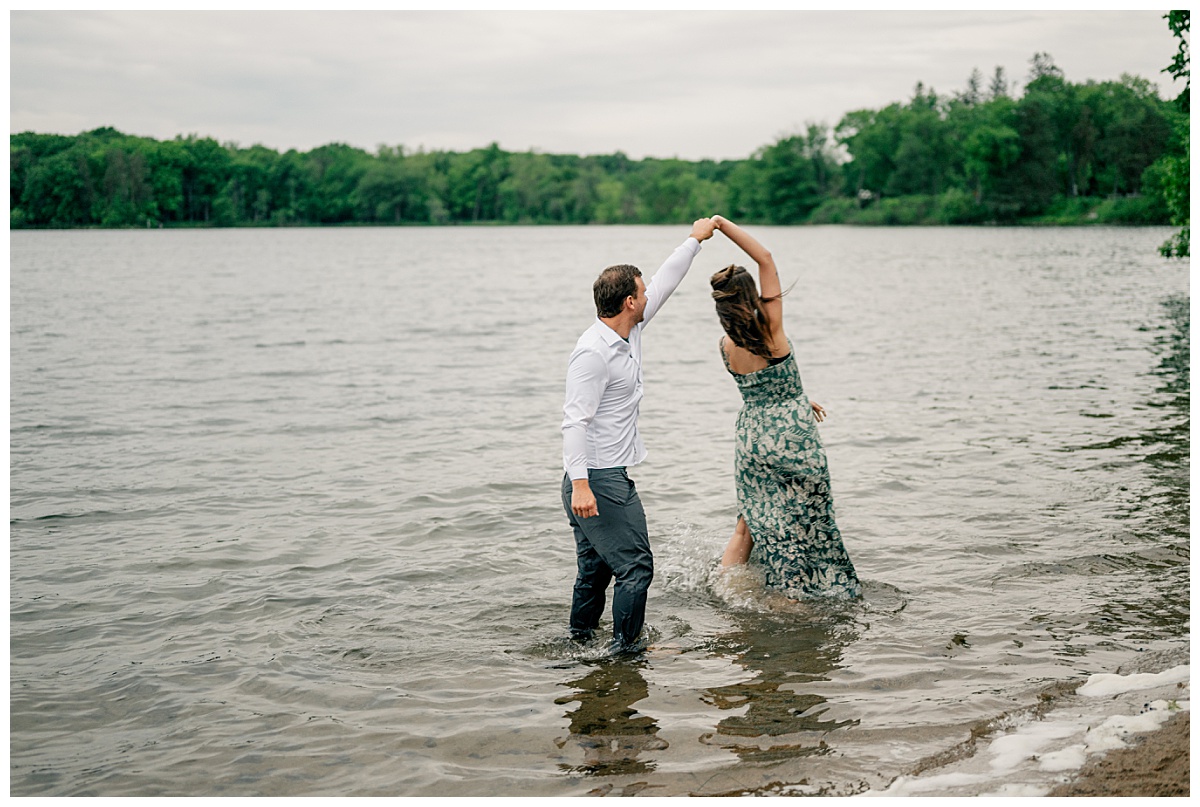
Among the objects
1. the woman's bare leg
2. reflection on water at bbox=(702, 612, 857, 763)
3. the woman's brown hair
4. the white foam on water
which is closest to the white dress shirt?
the woman's brown hair

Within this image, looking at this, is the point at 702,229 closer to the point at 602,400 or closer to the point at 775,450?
the point at 602,400

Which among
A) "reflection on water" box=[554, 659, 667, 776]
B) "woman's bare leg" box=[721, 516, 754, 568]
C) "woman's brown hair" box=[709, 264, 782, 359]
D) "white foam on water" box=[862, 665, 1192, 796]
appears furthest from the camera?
"woman's bare leg" box=[721, 516, 754, 568]

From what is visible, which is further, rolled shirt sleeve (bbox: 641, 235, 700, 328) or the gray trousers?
rolled shirt sleeve (bbox: 641, 235, 700, 328)

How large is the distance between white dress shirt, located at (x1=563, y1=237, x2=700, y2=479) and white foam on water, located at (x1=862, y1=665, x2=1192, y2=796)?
2.31m

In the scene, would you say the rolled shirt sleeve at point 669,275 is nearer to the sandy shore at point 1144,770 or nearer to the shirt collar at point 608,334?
the shirt collar at point 608,334

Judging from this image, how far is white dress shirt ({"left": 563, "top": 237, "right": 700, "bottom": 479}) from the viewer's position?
6051mm

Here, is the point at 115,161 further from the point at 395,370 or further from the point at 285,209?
the point at 395,370

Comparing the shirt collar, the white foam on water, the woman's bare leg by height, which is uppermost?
the shirt collar

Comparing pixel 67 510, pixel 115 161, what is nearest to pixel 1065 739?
pixel 67 510

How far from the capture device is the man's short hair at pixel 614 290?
6113mm

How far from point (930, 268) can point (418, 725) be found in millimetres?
48822

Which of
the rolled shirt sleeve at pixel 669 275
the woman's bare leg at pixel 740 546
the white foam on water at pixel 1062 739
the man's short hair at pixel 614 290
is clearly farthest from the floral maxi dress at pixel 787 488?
the white foam on water at pixel 1062 739

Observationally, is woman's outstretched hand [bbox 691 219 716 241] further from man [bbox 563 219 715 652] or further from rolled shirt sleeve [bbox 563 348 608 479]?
rolled shirt sleeve [bbox 563 348 608 479]

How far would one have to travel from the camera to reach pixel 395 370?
21.1 meters
